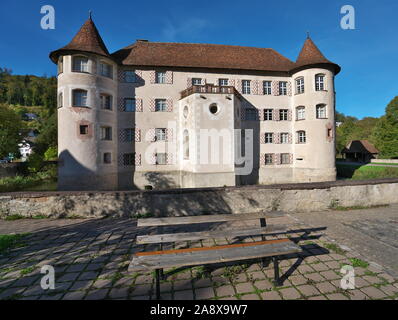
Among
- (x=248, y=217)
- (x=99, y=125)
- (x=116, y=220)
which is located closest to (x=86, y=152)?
(x=99, y=125)

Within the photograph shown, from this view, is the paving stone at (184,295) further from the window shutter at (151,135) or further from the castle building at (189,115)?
the window shutter at (151,135)

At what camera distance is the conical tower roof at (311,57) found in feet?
60.8

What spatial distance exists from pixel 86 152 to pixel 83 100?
4.11 m

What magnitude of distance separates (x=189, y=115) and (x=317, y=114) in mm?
12468

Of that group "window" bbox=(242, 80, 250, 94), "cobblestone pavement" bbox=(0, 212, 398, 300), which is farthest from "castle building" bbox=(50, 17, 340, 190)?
"cobblestone pavement" bbox=(0, 212, 398, 300)

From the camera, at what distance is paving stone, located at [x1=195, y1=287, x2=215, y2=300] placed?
308 cm

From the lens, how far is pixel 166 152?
1852 centimetres

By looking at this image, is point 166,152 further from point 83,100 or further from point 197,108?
point 83,100

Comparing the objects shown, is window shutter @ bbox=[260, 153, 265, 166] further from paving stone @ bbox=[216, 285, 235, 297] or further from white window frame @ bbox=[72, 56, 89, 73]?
paving stone @ bbox=[216, 285, 235, 297]

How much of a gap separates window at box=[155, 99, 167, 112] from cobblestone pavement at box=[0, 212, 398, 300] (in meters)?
14.8

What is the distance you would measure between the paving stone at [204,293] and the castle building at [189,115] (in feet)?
40.2

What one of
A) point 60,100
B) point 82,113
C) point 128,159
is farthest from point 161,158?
point 60,100

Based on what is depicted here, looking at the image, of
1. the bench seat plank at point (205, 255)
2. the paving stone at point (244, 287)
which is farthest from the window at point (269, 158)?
the paving stone at point (244, 287)

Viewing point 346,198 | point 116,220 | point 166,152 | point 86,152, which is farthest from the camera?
point 166,152
